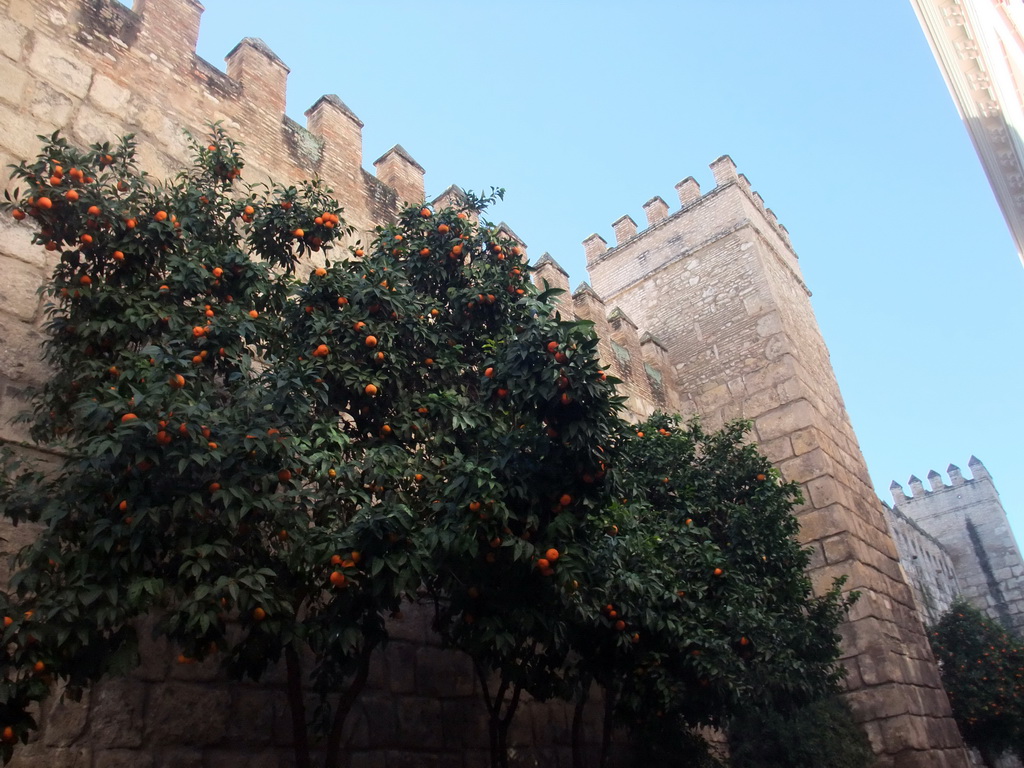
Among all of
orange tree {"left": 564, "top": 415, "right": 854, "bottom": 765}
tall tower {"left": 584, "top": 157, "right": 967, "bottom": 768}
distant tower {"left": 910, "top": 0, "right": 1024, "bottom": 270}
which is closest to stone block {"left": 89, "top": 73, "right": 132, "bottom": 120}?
orange tree {"left": 564, "top": 415, "right": 854, "bottom": 765}

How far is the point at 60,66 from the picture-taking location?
5211 millimetres

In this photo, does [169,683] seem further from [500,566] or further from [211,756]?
[500,566]

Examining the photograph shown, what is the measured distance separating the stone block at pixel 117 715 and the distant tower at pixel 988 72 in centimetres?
922

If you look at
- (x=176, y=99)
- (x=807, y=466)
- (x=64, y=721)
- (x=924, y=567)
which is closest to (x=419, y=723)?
(x=64, y=721)

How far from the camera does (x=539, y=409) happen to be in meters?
3.68

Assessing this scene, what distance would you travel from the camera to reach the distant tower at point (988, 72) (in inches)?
336

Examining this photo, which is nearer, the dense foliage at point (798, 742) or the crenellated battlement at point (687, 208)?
the dense foliage at point (798, 742)

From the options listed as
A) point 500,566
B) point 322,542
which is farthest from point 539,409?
point 322,542

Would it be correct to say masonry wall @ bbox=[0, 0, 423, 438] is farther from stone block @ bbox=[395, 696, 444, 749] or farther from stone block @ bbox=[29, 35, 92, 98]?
stone block @ bbox=[395, 696, 444, 749]

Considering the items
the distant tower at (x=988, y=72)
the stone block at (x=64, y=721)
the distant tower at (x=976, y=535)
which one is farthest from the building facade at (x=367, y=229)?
the distant tower at (x=976, y=535)

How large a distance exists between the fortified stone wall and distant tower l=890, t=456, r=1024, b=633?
141cm

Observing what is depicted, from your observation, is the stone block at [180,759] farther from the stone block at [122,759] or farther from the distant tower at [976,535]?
the distant tower at [976,535]

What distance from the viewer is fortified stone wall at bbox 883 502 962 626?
54.5 ft

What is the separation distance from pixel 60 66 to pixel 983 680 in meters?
13.9
